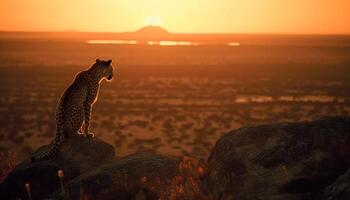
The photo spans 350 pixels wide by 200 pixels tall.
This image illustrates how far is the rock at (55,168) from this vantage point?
27.7ft

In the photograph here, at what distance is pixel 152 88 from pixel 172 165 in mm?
28443

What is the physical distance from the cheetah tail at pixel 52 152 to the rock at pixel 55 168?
0.12 m

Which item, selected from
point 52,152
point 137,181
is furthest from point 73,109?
point 137,181

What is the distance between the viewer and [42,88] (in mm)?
35969

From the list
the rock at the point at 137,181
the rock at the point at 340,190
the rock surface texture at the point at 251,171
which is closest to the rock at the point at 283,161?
the rock surface texture at the point at 251,171

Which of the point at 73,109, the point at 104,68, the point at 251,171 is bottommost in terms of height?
the point at 251,171

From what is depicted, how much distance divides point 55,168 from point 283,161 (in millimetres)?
4481

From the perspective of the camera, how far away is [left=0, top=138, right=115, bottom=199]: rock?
8.45 meters

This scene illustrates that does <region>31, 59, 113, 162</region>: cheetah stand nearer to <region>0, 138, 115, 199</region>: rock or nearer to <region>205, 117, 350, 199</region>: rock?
<region>0, 138, 115, 199</region>: rock

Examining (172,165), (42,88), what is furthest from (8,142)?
(42,88)

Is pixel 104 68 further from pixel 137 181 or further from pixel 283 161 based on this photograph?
pixel 283 161

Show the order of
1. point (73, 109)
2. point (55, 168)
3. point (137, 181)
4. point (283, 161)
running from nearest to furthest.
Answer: point (283, 161)
point (137, 181)
point (55, 168)
point (73, 109)

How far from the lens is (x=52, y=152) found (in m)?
9.40

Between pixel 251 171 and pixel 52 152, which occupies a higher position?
pixel 251 171
